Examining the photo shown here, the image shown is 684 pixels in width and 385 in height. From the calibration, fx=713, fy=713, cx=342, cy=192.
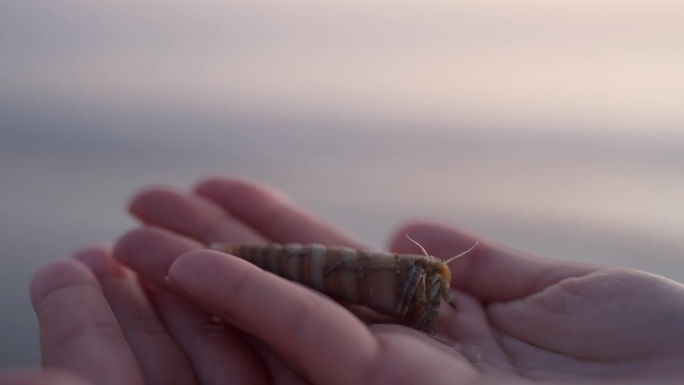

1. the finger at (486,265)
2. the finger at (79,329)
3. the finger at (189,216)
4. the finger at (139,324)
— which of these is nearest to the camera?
the finger at (79,329)

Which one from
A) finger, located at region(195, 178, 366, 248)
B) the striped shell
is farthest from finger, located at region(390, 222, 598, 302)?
finger, located at region(195, 178, 366, 248)

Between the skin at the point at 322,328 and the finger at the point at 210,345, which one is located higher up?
the skin at the point at 322,328

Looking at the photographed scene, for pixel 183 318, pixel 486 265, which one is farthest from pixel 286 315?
pixel 486 265

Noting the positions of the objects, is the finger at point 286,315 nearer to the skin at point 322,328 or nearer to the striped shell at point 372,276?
the skin at point 322,328

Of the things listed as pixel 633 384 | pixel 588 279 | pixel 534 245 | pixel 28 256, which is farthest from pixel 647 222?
pixel 28 256

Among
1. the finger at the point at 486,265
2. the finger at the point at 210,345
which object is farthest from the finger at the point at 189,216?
the finger at the point at 486,265

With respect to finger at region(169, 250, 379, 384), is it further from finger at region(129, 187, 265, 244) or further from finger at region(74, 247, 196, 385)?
finger at region(129, 187, 265, 244)

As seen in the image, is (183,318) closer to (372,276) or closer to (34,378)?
(372,276)

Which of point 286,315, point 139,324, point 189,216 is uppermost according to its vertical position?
point 286,315
